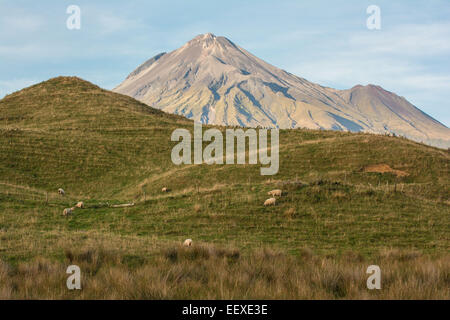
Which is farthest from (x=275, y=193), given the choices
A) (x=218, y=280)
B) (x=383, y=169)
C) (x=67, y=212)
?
(x=383, y=169)

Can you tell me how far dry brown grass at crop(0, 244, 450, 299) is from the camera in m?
8.13

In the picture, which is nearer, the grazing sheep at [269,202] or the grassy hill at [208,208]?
the grassy hill at [208,208]

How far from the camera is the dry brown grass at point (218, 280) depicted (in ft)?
26.7

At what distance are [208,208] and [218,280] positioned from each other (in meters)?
11.8

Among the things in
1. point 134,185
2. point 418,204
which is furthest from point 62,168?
point 418,204

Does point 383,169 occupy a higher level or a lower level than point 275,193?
higher

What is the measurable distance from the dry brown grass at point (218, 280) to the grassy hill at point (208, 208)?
74mm

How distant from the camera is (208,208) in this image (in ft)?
68.7

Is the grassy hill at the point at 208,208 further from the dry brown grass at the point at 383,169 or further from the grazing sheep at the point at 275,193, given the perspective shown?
the grazing sheep at the point at 275,193

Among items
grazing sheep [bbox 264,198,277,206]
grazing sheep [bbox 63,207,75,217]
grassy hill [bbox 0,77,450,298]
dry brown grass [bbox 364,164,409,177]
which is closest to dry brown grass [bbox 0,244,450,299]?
grassy hill [bbox 0,77,450,298]

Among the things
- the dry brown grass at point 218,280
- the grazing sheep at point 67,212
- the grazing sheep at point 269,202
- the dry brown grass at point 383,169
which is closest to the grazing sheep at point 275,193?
the grazing sheep at point 269,202

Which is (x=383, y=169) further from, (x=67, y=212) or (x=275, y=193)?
(x=67, y=212)
